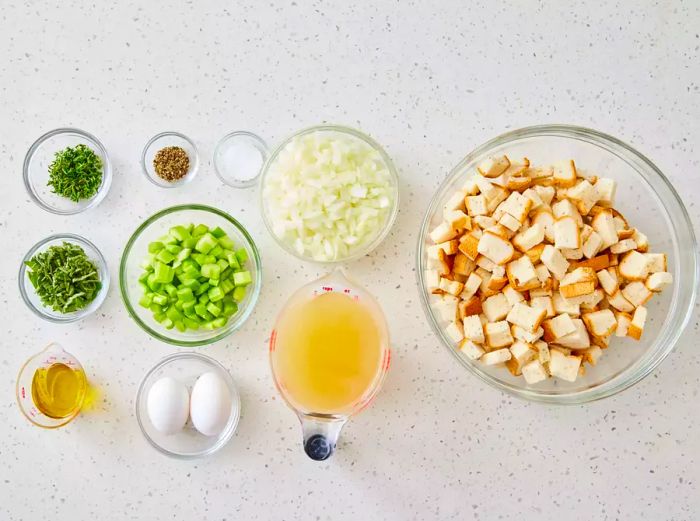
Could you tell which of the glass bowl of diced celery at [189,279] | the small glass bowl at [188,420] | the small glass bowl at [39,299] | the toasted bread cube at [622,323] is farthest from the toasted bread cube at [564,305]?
the small glass bowl at [39,299]

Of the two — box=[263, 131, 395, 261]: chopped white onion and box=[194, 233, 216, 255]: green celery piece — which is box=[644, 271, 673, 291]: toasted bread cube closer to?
box=[263, 131, 395, 261]: chopped white onion

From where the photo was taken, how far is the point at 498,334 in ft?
5.36

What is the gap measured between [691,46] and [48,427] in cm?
225

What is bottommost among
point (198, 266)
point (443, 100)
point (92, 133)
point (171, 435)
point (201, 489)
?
point (201, 489)

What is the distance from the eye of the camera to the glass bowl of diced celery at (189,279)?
72.1 inches

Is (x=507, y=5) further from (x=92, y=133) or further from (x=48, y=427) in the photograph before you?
(x=48, y=427)

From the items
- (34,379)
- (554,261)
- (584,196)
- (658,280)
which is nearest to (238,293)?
(34,379)

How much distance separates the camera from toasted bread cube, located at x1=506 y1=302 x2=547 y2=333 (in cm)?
158

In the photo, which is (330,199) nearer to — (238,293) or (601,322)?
(238,293)

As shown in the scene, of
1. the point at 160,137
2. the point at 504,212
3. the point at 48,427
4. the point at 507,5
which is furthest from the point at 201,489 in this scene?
the point at 507,5

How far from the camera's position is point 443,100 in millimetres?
1900

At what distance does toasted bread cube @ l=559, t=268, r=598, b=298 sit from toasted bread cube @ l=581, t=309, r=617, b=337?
3.0 inches

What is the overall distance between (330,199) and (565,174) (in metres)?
0.64

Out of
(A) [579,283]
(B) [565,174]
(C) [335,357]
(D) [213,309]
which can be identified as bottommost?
(C) [335,357]
